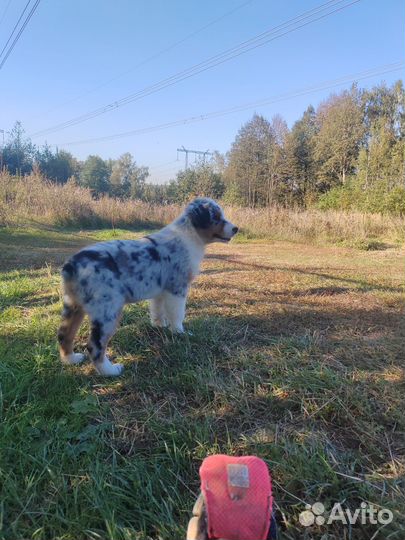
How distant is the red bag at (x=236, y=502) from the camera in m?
1.27

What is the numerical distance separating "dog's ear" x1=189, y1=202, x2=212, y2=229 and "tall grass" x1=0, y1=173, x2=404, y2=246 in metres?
12.1

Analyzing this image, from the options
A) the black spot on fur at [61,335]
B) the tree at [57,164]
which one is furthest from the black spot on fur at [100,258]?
the tree at [57,164]

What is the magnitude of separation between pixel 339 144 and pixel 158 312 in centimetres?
3737

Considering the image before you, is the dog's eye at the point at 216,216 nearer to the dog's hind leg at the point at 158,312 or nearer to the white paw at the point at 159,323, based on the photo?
the dog's hind leg at the point at 158,312

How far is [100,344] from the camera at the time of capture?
10.3 feet

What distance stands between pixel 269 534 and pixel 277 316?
11.0 ft

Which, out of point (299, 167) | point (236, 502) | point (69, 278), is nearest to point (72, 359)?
point (69, 278)

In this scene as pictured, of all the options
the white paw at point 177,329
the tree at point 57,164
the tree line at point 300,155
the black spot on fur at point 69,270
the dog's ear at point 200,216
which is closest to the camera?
the black spot on fur at point 69,270

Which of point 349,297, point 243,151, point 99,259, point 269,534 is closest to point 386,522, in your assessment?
point 269,534

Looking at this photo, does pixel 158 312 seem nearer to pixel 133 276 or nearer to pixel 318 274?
pixel 133 276

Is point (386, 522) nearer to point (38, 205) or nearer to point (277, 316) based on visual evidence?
point (277, 316)

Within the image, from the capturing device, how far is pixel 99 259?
3.28 metres

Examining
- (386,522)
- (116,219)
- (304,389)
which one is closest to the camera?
(386,522)

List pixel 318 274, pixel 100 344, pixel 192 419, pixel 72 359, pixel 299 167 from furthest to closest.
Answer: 1. pixel 299 167
2. pixel 318 274
3. pixel 72 359
4. pixel 100 344
5. pixel 192 419
